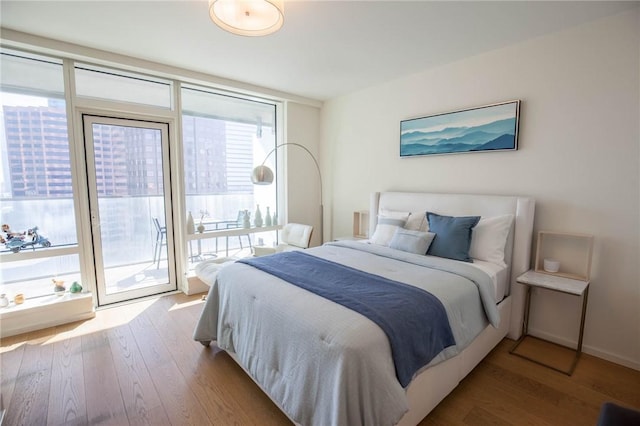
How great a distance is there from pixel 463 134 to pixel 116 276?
13.5ft

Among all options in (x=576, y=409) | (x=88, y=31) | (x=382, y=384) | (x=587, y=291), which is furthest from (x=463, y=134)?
(x=88, y=31)

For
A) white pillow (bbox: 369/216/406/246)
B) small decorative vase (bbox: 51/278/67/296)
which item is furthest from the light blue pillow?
small decorative vase (bbox: 51/278/67/296)

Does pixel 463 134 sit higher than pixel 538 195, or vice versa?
pixel 463 134

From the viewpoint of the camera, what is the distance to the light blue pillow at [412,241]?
2760mm

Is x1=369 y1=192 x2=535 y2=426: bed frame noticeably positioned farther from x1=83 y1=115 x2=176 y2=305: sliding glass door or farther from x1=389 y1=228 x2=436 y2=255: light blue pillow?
x1=83 y1=115 x2=176 y2=305: sliding glass door

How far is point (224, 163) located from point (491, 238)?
10.7 feet

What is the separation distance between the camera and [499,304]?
8.19 ft

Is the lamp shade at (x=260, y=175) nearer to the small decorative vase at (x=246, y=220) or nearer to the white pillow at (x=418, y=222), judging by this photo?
the small decorative vase at (x=246, y=220)

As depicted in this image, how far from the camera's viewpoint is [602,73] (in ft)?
7.54

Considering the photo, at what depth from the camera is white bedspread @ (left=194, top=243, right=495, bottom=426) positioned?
4.44 feet

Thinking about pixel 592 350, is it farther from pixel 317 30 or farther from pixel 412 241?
pixel 317 30

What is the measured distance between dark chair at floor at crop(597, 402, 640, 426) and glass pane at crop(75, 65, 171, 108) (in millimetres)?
4351

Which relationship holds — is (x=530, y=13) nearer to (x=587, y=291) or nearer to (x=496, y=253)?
(x=496, y=253)

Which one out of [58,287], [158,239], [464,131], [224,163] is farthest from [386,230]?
[58,287]
